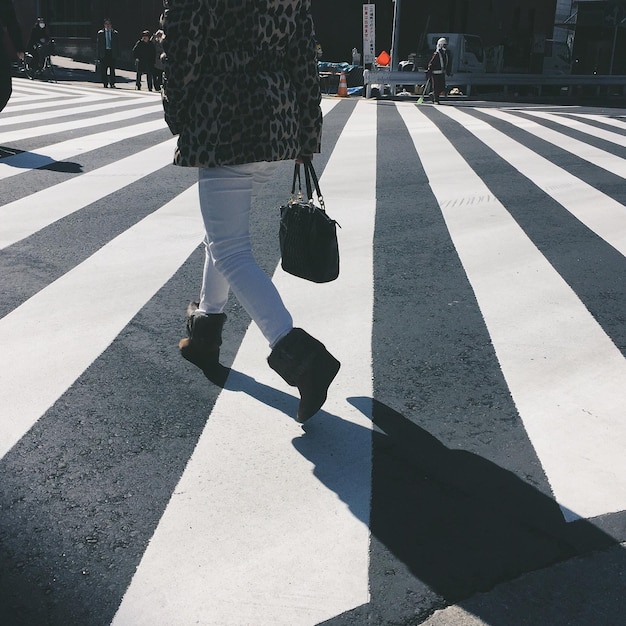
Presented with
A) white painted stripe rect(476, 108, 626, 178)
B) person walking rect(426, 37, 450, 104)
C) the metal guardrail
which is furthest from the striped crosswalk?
the metal guardrail

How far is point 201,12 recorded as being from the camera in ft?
7.86

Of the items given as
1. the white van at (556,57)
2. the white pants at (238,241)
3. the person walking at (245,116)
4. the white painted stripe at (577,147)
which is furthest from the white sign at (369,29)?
the white pants at (238,241)

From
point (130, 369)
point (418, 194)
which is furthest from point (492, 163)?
point (130, 369)

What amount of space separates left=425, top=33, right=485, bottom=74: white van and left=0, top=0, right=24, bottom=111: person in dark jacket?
21267mm

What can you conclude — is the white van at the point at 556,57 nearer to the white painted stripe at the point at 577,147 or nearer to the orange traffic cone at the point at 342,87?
the orange traffic cone at the point at 342,87

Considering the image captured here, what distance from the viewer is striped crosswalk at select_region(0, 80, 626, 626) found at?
6.62 ft

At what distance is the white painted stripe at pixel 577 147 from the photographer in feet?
27.2

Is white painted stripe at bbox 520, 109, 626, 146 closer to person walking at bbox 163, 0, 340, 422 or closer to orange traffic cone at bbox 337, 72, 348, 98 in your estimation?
orange traffic cone at bbox 337, 72, 348, 98

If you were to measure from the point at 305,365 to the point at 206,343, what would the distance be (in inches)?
26.7

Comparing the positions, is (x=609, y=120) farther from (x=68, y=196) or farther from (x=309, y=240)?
(x=309, y=240)

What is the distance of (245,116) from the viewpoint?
2521 millimetres

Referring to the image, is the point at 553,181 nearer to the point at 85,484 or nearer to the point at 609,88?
the point at 85,484

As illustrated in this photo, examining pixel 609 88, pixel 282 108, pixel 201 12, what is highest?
pixel 201 12

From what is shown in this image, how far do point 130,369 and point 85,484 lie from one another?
0.86 m
